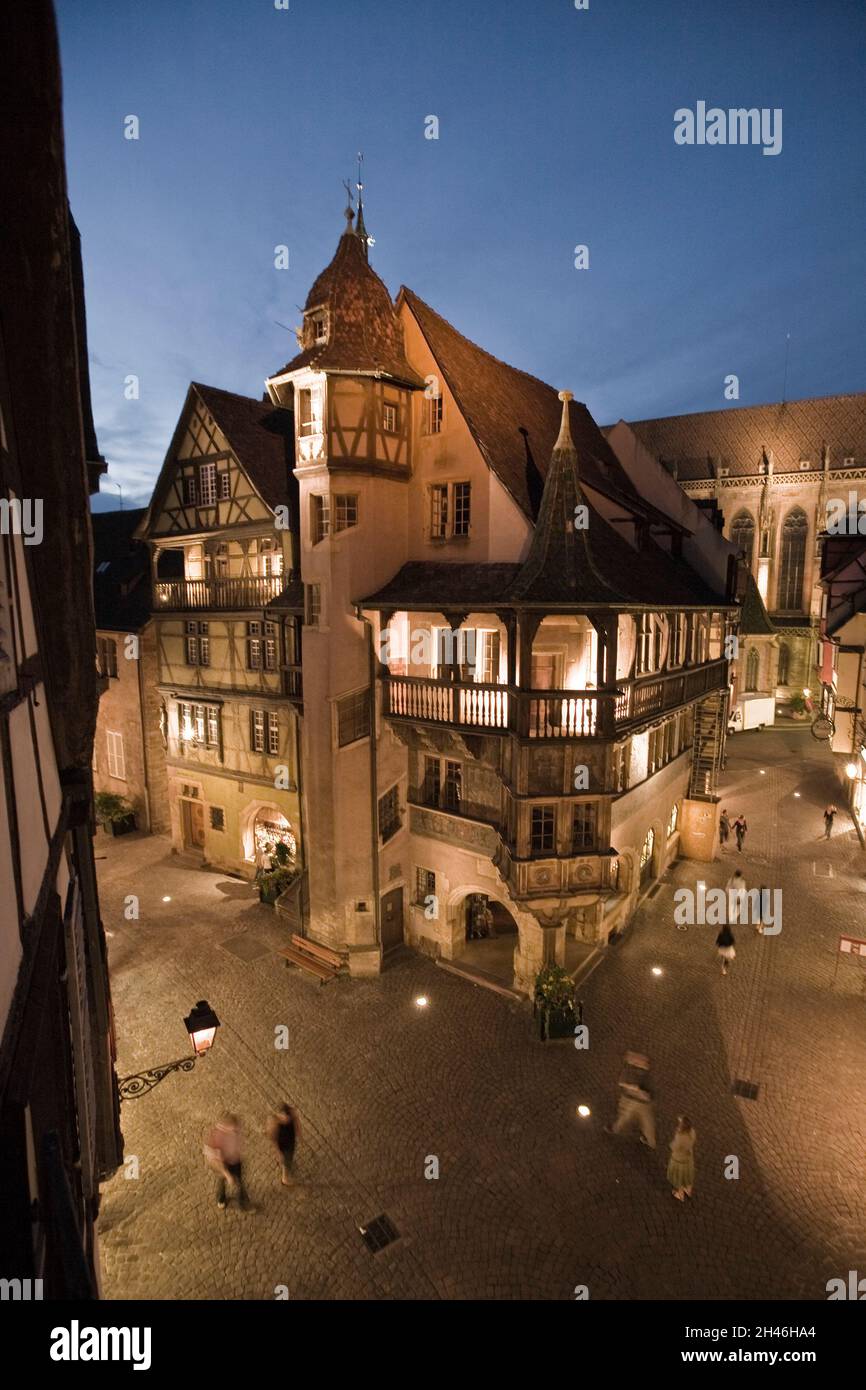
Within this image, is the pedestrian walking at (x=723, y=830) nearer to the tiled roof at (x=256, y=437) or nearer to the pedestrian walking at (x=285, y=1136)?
the pedestrian walking at (x=285, y=1136)

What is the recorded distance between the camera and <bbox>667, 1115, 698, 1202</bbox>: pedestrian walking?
35.5 feet

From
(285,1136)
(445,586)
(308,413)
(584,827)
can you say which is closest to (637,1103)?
(584,827)

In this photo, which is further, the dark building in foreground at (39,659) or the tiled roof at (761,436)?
the tiled roof at (761,436)

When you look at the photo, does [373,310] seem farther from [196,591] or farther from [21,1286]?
[21,1286]

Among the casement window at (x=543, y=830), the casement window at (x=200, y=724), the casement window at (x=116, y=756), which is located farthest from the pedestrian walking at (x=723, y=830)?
the casement window at (x=116, y=756)

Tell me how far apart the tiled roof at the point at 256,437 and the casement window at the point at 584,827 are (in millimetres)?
13148

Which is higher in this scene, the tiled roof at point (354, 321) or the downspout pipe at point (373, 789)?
the tiled roof at point (354, 321)

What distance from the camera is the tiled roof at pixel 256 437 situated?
69.3ft

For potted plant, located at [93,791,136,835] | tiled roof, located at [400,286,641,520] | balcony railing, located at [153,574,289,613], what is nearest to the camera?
tiled roof, located at [400,286,641,520]

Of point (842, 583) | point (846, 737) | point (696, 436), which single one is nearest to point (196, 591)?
point (846, 737)

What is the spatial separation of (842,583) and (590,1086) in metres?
29.6

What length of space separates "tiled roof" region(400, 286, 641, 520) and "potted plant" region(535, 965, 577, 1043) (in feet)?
36.5

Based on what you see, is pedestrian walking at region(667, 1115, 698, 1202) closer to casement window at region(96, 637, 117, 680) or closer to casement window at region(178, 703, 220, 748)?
casement window at region(178, 703, 220, 748)

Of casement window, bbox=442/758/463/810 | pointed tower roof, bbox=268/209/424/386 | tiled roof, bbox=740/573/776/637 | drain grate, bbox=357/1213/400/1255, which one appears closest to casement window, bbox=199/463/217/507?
pointed tower roof, bbox=268/209/424/386
